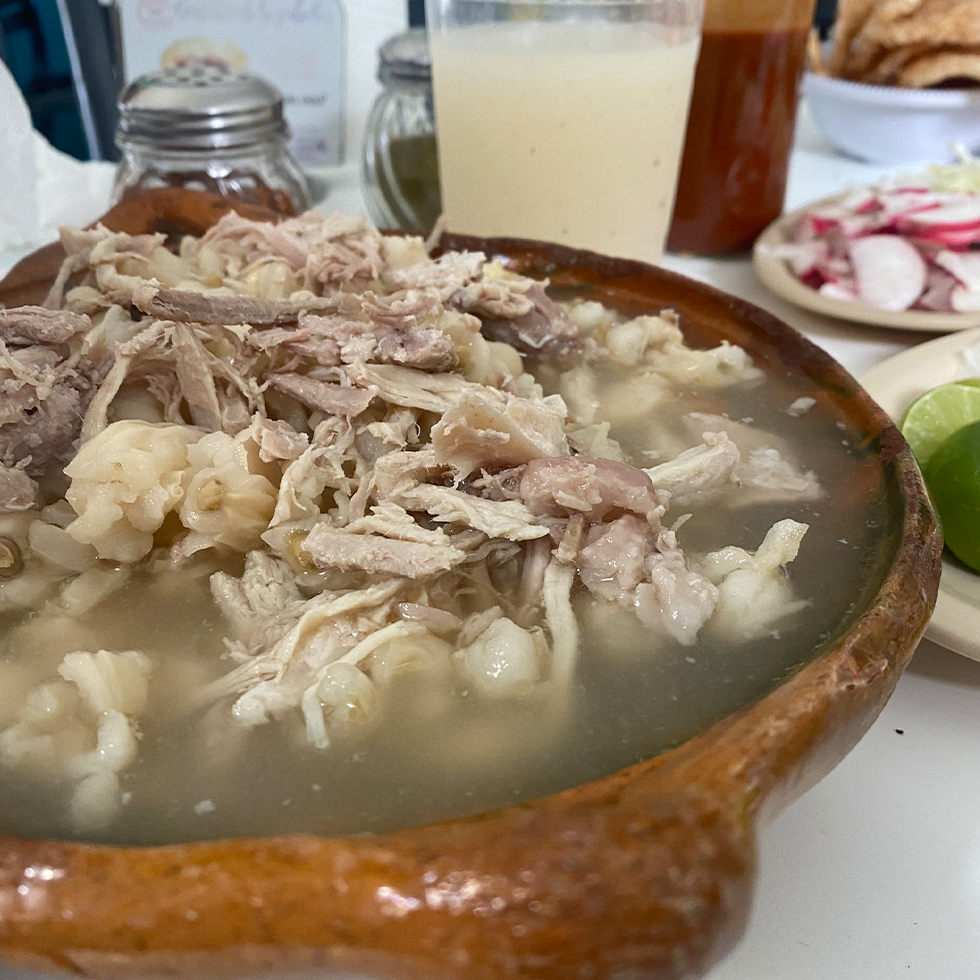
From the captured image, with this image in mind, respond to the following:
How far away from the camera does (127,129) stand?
1696 mm

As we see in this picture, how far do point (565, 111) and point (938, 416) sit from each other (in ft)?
2.61

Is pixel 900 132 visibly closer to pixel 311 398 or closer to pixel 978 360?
pixel 978 360

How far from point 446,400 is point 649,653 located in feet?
1.06

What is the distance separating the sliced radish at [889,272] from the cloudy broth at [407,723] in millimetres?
942

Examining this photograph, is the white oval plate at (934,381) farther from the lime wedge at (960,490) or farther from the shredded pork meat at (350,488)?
the shredded pork meat at (350,488)

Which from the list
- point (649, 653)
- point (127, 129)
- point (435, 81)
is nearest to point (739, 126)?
point (435, 81)

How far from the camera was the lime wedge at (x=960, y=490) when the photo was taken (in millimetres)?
923

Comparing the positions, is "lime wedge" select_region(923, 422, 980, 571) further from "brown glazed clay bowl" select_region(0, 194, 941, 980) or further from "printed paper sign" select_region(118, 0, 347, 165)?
"printed paper sign" select_region(118, 0, 347, 165)

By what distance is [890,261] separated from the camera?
1650 mm

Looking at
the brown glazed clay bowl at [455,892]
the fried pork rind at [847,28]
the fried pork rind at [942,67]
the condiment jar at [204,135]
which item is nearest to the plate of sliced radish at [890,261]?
the fried pork rind at [942,67]

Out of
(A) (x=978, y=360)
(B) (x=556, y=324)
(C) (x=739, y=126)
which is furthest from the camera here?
(C) (x=739, y=126)

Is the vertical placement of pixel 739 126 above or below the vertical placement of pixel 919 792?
above

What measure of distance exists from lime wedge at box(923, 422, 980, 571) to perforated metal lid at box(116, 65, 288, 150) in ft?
4.48

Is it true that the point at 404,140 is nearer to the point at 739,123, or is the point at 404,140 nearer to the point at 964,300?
the point at 739,123
